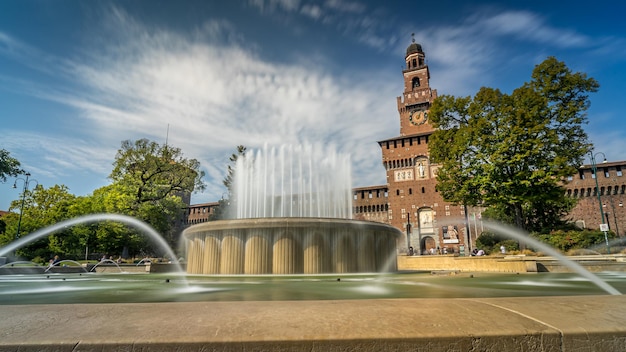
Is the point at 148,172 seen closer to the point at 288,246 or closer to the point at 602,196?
the point at 288,246

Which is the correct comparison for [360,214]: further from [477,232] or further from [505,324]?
[505,324]

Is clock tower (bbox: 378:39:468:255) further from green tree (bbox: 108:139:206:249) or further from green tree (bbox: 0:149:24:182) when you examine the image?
green tree (bbox: 0:149:24:182)

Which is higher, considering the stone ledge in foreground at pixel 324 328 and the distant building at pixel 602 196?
the distant building at pixel 602 196

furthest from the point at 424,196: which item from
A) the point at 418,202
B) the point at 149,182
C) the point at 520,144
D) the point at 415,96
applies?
the point at 149,182

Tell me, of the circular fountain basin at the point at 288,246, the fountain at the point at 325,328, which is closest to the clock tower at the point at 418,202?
the circular fountain basin at the point at 288,246

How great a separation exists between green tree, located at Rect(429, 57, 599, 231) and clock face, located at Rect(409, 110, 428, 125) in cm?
3235

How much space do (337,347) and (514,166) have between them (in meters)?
24.4

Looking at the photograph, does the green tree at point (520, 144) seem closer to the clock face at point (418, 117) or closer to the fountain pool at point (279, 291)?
the fountain pool at point (279, 291)

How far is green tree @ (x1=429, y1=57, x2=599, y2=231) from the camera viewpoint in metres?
21.7

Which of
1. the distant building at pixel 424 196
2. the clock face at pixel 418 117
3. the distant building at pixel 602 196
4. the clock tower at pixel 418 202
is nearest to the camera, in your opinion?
the distant building at pixel 602 196

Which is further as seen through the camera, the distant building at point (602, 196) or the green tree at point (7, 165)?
the distant building at point (602, 196)

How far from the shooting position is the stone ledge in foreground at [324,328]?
1617 mm

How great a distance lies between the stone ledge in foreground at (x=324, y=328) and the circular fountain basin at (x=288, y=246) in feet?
33.7

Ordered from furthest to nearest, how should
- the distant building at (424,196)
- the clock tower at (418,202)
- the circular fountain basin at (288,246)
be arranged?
the clock tower at (418,202)
the distant building at (424,196)
the circular fountain basin at (288,246)
